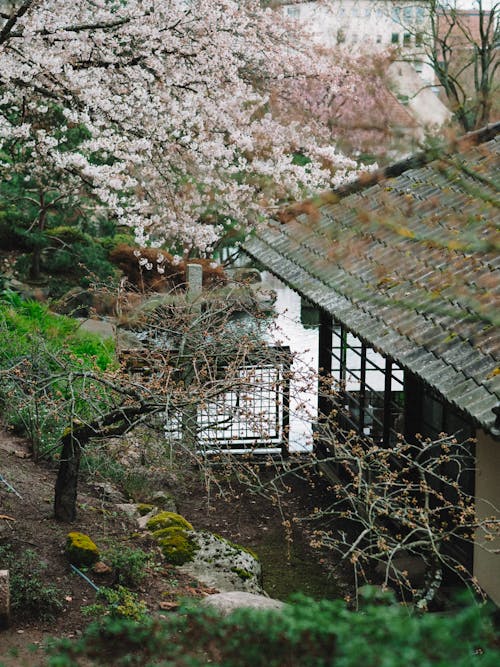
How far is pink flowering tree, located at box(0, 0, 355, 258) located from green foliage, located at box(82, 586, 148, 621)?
18.2ft

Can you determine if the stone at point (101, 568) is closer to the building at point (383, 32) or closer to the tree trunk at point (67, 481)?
the tree trunk at point (67, 481)

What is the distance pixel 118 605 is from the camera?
5.73m

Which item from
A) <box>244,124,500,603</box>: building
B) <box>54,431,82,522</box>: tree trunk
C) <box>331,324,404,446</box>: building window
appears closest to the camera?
<box>244,124,500,603</box>: building

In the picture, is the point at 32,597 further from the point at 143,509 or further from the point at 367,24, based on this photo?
the point at 367,24

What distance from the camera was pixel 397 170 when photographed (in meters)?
10.4

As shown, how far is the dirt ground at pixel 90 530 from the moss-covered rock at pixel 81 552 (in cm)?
9

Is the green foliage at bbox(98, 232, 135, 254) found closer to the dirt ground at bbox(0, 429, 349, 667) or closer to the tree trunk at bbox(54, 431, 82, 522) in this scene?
the dirt ground at bbox(0, 429, 349, 667)

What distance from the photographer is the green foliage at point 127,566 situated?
627 cm

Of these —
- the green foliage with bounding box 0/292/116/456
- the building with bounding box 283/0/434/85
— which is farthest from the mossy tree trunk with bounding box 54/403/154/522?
the building with bounding box 283/0/434/85

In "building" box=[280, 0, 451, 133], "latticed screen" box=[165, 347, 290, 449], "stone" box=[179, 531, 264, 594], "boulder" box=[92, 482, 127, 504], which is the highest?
"building" box=[280, 0, 451, 133]

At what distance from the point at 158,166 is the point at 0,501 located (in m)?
6.83

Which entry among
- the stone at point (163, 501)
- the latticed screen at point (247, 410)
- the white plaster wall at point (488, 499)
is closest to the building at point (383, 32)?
the latticed screen at point (247, 410)

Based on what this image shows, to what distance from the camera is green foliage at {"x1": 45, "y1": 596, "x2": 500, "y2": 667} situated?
2.08 meters

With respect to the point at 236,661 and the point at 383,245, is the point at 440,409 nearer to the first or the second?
the point at 383,245
